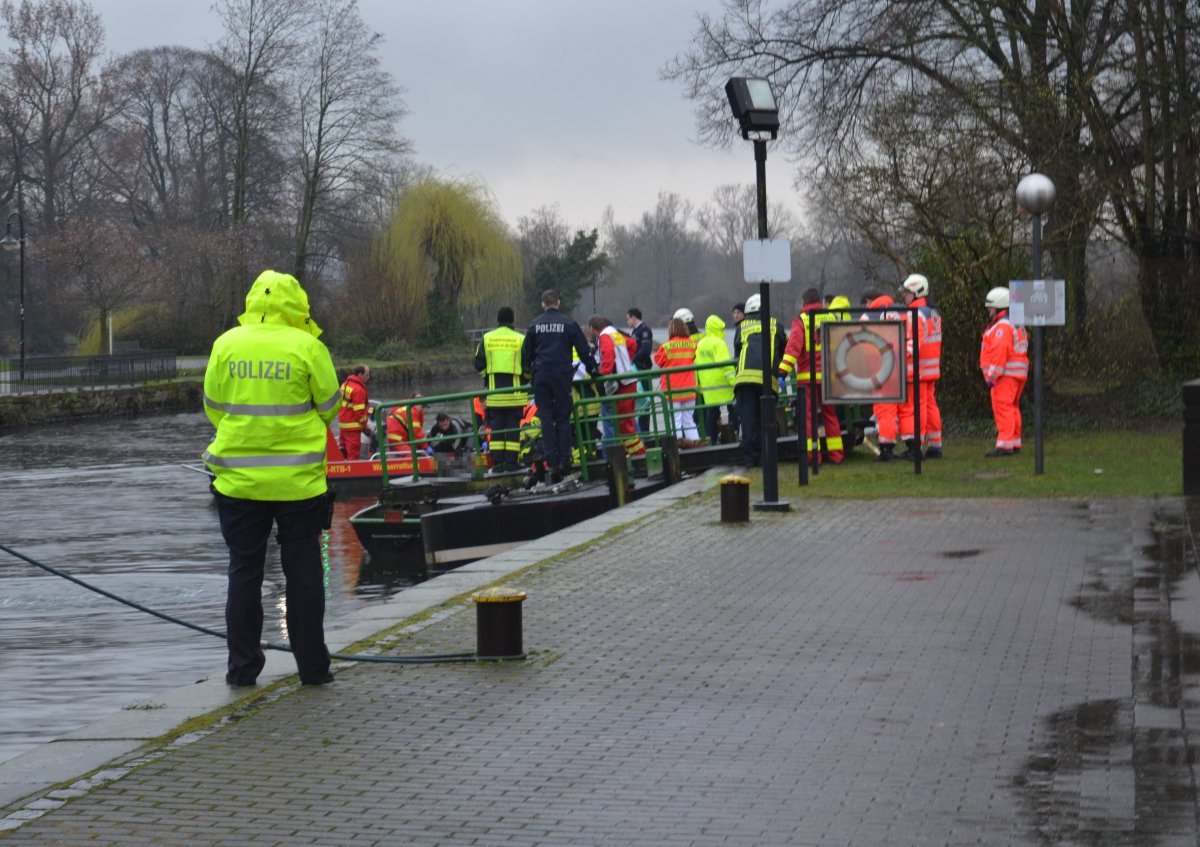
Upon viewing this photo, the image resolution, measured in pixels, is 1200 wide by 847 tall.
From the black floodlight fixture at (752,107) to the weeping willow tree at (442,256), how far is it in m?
57.8

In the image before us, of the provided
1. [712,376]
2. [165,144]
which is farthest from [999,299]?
[165,144]

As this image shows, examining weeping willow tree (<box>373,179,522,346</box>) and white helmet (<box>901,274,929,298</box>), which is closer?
white helmet (<box>901,274,929,298</box>)

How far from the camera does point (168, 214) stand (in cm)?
8138

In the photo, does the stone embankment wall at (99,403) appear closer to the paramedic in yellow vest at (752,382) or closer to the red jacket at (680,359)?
the red jacket at (680,359)

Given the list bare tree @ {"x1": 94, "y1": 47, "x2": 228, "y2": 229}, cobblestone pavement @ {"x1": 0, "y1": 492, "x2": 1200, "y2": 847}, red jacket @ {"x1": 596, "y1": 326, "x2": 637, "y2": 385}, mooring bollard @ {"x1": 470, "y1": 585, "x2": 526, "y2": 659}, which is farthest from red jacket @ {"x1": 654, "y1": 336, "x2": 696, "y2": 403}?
bare tree @ {"x1": 94, "y1": 47, "x2": 228, "y2": 229}

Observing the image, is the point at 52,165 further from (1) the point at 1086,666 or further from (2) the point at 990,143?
(1) the point at 1086,666

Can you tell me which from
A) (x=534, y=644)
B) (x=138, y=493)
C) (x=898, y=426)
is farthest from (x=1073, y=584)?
(x=138, y=493)

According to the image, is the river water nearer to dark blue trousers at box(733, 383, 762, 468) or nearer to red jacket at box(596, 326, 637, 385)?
red jacket at box(596, 326, 637, 385)

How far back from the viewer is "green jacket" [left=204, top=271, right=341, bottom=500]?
8.20 metres

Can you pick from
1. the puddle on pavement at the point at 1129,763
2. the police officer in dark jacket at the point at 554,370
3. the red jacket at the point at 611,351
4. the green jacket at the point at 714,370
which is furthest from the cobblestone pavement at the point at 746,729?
the red jacket at the point at 611,351

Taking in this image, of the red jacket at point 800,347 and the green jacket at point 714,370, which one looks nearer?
the red jacket at point 800,347

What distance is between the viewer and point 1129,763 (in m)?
6.38

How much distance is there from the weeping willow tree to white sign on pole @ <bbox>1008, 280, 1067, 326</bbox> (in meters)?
56.5

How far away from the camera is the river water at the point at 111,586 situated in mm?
10508
